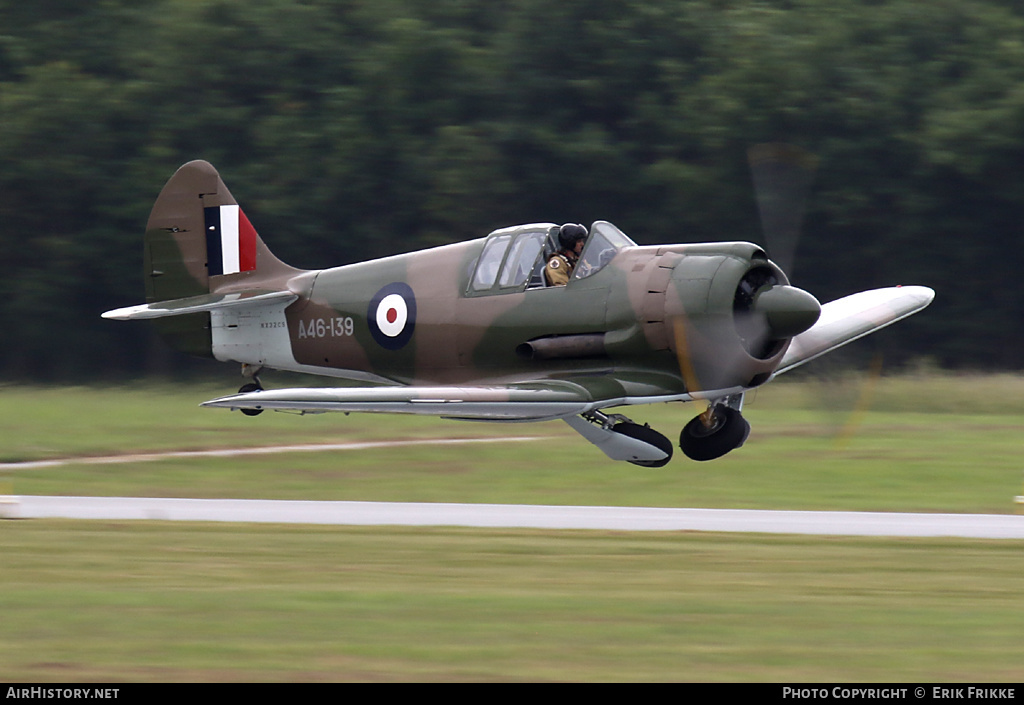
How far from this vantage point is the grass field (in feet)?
22.1

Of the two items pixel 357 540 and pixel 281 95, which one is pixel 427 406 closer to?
pixel 357 540

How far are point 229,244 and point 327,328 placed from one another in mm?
2229

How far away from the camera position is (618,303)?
1273cm

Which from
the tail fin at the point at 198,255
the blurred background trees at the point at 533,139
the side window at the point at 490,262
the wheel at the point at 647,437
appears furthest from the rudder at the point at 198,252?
the blurred background trees at the point at 533,139

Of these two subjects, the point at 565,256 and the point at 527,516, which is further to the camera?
the point at 565,256

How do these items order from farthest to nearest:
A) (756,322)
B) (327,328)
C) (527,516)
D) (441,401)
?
(327,328) < (756,322) < (441,401) < (527,516)

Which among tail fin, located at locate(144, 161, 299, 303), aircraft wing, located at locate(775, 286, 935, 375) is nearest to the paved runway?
aircraft wing, located at locate(775, 286, 935, 375)

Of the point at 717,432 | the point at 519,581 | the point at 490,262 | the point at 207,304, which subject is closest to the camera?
the point at 519,581

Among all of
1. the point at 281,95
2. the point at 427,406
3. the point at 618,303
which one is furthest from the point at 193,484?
the point at 281,95

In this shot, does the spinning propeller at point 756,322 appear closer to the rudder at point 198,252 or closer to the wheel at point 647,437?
the wheel at point 647,437

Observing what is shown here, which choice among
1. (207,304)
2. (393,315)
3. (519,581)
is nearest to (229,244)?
(207,304)

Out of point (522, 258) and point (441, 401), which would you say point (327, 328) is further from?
point (441, 401)

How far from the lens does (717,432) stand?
1327 centimetres

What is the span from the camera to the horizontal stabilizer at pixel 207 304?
15375 millimetres
